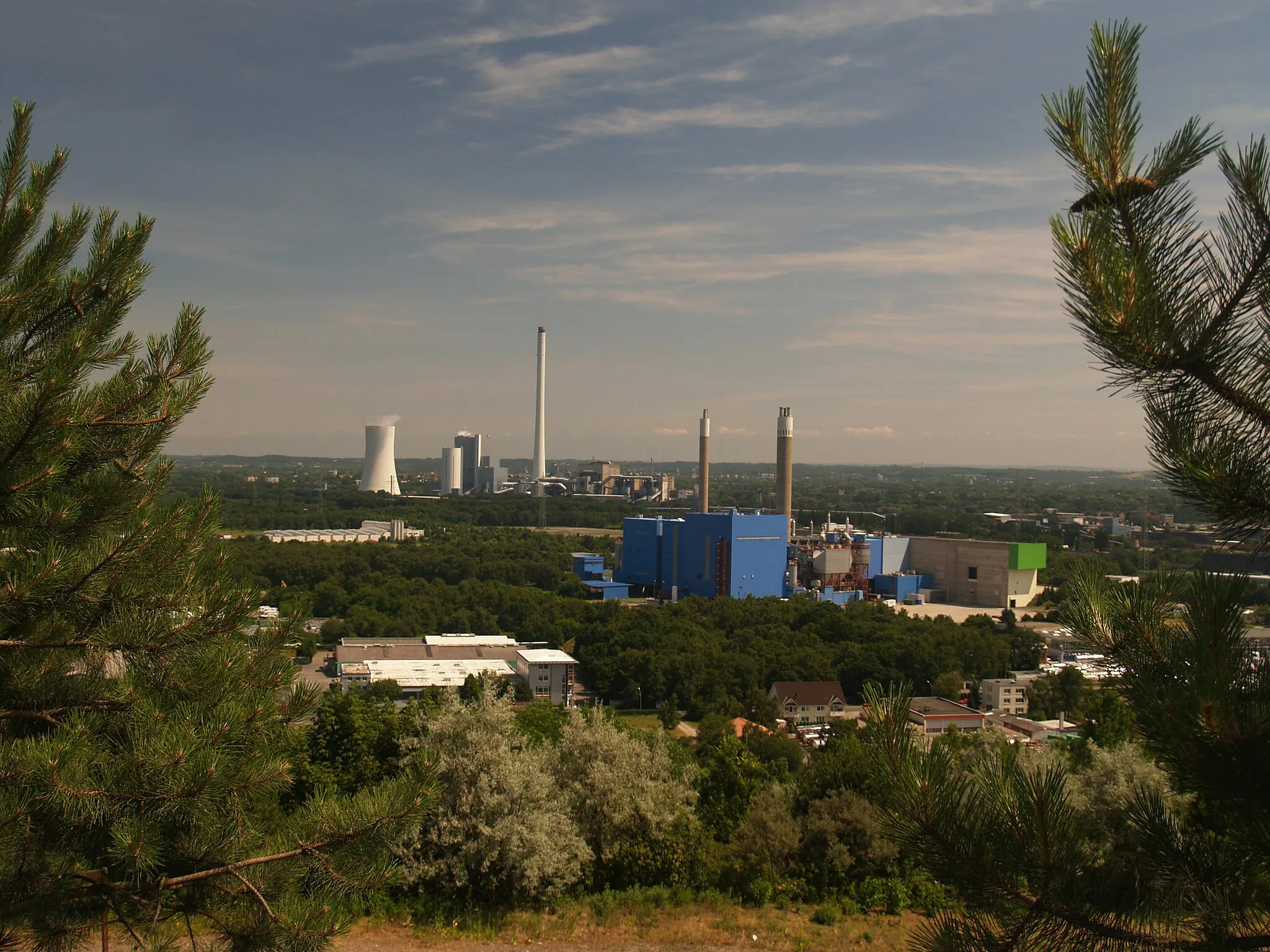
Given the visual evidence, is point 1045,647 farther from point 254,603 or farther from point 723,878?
point 254,603

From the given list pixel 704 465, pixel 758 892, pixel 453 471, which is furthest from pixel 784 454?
pixel 453 471

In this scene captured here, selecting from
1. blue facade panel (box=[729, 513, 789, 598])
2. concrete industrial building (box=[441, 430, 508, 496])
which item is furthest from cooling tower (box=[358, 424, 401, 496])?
blue facade panel (box=[729, 513, 789, 598])

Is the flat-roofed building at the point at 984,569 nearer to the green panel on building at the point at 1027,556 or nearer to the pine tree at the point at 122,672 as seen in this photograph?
the green panel on building at the point at 1027,556

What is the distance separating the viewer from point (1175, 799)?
15.1ft

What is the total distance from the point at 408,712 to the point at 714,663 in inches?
453

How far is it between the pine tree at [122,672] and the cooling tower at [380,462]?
5515 centimetres

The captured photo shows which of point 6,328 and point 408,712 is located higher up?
point 6,328

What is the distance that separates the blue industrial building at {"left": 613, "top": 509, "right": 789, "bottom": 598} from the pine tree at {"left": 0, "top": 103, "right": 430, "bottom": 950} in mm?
23500

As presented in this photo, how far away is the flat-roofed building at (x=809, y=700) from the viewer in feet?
55.6

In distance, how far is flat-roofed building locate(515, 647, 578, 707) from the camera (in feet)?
57.9

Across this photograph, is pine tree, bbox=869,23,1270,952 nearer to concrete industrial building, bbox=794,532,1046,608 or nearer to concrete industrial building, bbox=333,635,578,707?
concrete industrial building, bbox=333,635,578,707

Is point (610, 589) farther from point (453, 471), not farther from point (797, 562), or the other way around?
point (453, 471)

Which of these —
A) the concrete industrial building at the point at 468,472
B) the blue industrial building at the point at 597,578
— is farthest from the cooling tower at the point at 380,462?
the blue industrial building at the point at 597,578

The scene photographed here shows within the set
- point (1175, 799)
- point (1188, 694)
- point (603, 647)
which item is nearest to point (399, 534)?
point (603, 647)
